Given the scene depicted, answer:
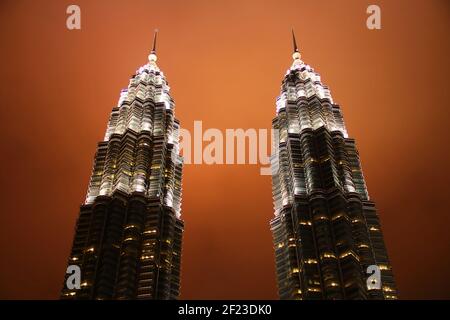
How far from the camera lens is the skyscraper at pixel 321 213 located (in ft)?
320

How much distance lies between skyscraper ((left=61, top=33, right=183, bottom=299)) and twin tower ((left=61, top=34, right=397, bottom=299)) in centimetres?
21

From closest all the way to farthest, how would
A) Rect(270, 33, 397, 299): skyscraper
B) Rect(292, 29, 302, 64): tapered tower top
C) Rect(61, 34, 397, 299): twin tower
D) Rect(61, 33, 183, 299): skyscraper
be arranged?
Rect(270, 33, 397, 299): skyscraper
Rect(61, 34, 397, 299): twin tower
Rect(61, 33, 183, 299): skyscraper
Rect(292, 29, 302, 64): tapered tower top

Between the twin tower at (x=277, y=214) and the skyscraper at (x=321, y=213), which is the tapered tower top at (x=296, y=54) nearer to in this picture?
the twin tower at (x=277, y=214)

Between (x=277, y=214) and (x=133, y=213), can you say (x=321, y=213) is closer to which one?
(x=277, y=214)

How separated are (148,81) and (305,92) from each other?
42.6 metres

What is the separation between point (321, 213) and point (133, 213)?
115 feet

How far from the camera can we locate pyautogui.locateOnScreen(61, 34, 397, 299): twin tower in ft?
324

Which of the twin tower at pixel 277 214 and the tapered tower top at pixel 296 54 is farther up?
the tapered tower top at pixel 296 54

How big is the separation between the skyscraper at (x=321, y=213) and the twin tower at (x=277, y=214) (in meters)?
0.20

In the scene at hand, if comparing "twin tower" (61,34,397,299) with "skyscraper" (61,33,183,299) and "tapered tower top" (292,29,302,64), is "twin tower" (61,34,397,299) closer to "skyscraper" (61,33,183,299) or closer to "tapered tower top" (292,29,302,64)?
"skyscraper" (61,33,183,299)

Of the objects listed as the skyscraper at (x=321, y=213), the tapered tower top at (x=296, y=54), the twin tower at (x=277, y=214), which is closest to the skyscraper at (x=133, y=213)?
the twin tower at (x=277, y=214)

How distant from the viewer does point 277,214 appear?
120 m

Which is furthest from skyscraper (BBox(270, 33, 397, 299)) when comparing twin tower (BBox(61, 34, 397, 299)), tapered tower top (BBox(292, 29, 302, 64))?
tapered tower top (BBox(292, 29, 302, 64))
